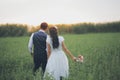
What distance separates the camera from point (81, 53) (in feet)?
22.2

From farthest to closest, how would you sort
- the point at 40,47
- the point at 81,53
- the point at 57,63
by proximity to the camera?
1. the point at 81,53
2. the point at 40,47
3. the point at 57,63

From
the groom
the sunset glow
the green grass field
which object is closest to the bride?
the groom

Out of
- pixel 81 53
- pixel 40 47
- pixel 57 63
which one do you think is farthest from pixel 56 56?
pixel 81 53

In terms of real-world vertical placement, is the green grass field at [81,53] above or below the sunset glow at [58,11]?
below

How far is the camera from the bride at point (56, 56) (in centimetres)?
523

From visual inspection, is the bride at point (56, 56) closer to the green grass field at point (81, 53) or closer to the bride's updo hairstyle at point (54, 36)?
the bride's updo hairstyle at point (54, 36)

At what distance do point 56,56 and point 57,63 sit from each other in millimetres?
106

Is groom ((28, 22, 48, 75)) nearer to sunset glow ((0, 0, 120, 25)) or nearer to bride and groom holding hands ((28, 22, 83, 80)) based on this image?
bride and groom holding hands ((28, 22, 83, 80))

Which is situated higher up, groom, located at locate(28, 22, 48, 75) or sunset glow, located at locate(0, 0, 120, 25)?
sunset glow, located at locate(0, 0, 120, 25)

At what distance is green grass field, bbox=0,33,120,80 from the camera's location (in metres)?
6.19

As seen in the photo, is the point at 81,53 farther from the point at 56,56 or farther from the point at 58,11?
the point at 56,56

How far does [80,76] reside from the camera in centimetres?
552

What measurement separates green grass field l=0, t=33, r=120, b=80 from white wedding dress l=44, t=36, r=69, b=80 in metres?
0.64

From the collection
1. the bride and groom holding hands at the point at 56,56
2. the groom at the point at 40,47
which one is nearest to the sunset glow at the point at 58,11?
the groom at the point at 40,47
